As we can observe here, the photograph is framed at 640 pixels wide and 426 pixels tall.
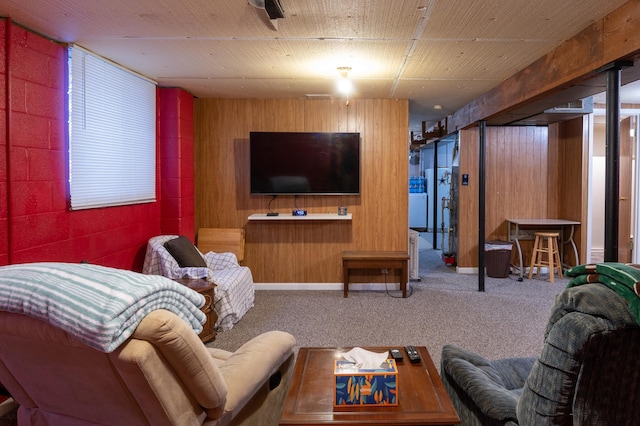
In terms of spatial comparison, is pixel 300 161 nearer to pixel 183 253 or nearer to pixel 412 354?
pixel 183 253

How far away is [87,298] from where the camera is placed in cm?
120

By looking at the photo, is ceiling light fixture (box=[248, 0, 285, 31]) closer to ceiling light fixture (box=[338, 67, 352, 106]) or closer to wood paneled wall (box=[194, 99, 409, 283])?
ceiling light fixture (box=[338, 67, 352, 106])

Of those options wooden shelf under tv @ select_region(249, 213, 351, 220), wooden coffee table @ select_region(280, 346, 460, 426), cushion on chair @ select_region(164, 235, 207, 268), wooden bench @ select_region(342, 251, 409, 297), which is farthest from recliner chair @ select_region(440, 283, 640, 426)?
wooden shelf under tv @ select_region(249, 213, 351, 220)

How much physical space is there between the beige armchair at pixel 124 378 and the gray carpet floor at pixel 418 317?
4.18 feet

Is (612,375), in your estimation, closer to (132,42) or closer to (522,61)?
(522,61)

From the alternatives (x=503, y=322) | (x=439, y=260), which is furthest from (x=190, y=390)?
(x=439, y=260)

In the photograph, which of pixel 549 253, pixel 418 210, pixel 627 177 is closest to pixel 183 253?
pixel 549 253

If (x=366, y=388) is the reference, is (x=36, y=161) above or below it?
above

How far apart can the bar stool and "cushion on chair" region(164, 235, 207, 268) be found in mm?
4486

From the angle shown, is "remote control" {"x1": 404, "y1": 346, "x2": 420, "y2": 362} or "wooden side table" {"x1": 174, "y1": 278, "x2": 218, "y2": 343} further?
"wooden side table" {"x1": 174, "y1": 278, "x2": 218, "y2": 343}

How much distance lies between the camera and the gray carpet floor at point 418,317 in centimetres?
358

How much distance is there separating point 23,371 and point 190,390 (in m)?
0.61

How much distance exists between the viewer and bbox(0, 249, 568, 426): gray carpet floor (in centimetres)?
358

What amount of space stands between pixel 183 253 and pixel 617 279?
3.67 meters
